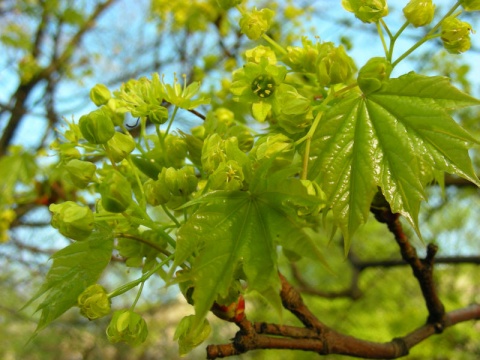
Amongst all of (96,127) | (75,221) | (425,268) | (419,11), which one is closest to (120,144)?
(96,127)

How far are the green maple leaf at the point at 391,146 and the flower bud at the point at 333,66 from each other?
0.04 m

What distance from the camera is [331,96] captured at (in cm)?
80

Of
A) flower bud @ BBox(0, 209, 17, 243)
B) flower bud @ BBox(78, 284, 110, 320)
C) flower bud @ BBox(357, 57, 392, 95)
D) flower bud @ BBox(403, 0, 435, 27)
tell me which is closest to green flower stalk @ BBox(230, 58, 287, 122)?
flower bud @ BBox(357, 57, 392, 95)

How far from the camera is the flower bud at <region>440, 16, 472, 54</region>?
85cm

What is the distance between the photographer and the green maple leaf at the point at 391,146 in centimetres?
74

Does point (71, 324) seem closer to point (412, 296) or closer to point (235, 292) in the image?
point (412, 296)

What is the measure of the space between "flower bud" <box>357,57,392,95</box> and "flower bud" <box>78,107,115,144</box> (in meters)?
0.39

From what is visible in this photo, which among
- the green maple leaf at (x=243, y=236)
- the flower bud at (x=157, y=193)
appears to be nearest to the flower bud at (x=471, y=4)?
the green maple leaf at (x=243, y=236)

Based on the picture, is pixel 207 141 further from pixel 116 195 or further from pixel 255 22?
pixel 255 22

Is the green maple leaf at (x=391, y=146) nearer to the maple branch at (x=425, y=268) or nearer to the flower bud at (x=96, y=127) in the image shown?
the maple branch at (x=425, y=268)

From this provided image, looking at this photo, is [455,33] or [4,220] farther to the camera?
[4,220]

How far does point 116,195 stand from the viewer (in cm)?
76

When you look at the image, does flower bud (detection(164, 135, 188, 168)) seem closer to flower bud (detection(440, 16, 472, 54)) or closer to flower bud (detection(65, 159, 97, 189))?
flower bud (detection(65, 159, 97, 189))

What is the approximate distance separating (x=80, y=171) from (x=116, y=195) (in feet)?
0.46
